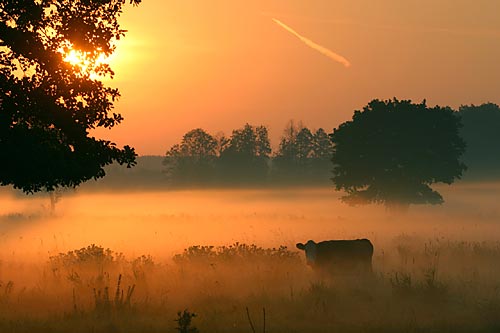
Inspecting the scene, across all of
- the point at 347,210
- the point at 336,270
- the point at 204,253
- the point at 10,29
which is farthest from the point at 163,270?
the point at 347,210

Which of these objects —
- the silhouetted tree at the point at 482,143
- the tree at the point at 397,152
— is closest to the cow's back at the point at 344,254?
the tree at the point at 397,152

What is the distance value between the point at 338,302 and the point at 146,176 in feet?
343

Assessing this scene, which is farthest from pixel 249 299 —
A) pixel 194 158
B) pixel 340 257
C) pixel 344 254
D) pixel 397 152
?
pixel 194 158

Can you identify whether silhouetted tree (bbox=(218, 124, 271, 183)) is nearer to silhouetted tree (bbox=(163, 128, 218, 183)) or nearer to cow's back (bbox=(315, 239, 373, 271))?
silhouetted tree (bbox=(163, 128, 218, 183))

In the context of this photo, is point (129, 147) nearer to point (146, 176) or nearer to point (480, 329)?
point (480, 329)

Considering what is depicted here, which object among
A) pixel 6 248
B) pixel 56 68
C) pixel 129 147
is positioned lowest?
pixel 6 248

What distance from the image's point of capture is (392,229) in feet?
140

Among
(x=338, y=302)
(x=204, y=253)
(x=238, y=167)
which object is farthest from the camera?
(x=238, y=167)

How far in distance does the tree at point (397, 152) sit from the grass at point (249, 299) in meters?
24.4

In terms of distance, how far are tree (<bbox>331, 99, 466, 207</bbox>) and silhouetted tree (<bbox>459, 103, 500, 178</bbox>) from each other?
23807mm

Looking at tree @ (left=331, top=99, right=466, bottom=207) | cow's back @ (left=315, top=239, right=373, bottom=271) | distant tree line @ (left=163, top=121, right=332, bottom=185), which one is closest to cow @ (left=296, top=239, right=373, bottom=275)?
cow's back @ (left=315, top=239, right=373, bottom=271)

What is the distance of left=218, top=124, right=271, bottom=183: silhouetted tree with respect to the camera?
102 m

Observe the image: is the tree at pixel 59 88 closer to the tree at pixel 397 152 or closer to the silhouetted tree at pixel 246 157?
the tree at pixel 397 152

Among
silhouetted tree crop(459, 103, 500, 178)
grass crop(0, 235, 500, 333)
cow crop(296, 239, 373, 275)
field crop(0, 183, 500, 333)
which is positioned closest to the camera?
grass crop(0, 235, 500, 333)
